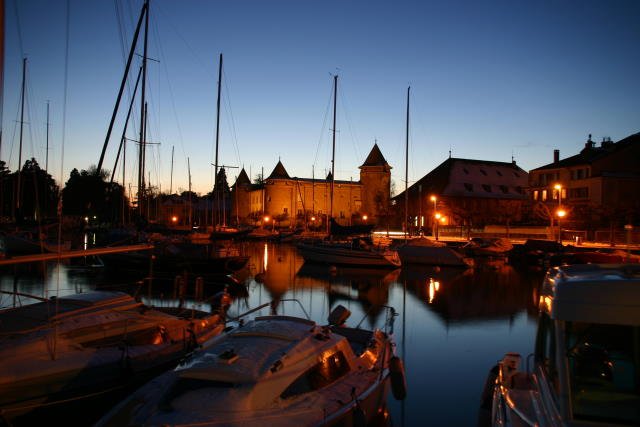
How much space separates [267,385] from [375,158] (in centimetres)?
9857

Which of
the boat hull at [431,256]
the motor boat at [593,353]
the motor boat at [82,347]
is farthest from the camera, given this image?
the boat hull at [431,256]

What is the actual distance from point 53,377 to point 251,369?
420cm

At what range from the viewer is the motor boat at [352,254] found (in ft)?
121

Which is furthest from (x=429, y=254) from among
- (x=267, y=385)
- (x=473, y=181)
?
(x=473, y=181)

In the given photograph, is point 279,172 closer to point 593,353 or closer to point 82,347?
point 82,347

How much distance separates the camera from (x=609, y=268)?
5.50 m

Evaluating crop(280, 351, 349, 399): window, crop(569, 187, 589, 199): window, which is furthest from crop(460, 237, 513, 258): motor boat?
crop(280, 351, 349, 399): window

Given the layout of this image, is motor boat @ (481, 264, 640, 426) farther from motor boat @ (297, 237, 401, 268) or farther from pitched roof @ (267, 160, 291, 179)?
pitched roof @ (267, 160, 291, 179)

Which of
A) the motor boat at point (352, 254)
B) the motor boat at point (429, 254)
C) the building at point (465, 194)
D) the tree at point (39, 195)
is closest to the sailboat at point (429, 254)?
the motor boat at point (429, 254)

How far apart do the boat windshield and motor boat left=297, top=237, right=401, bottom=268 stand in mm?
32321

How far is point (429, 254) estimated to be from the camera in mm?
40125

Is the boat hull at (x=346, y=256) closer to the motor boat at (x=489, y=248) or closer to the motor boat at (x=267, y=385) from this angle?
the motor boat at (x=489, y=248)

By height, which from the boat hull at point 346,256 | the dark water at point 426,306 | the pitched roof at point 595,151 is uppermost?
the pitched roof at point 595,151

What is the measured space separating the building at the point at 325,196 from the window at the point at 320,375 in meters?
88.3
